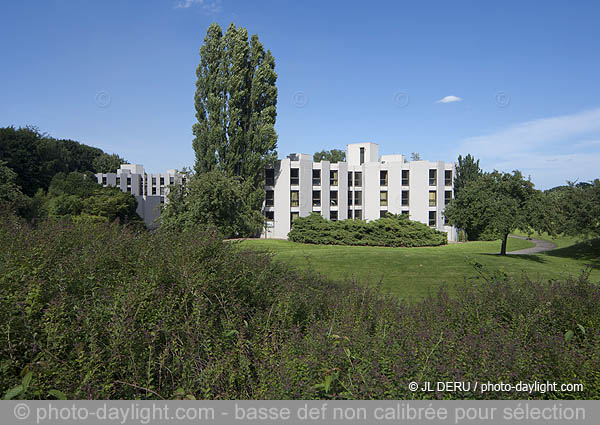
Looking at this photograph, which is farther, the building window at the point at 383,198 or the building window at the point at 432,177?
the building window at the point at 383,198

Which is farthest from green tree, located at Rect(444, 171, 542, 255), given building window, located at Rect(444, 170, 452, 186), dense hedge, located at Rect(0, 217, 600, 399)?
building window, located at Rect(444, 170, 452, 186)

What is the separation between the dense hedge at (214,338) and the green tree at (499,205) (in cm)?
1685

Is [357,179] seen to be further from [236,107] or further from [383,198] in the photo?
[236,107]

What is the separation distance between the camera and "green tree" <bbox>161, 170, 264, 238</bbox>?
19.4m

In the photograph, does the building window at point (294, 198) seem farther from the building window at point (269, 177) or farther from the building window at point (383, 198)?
the building window at point (383, 198)

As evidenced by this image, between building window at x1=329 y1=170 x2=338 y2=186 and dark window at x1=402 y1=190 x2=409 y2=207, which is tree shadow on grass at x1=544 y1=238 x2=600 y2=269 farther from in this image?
building window at x1=329 y1=170 x2=338 y2=186

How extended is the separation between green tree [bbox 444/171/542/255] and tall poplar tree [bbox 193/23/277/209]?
21252 mm

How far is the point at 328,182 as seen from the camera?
1821 inches

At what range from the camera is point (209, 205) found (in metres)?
19.6

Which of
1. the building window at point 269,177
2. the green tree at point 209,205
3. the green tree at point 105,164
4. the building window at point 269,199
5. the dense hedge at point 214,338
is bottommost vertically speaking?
the dense hedge at point 214,338

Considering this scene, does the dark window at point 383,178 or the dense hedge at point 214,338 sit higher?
the dark window at point 383,178

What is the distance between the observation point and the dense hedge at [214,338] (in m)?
3.69

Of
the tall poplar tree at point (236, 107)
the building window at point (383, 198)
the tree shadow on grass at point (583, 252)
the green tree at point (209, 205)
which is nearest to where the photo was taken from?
the green tree at point (209, 205)

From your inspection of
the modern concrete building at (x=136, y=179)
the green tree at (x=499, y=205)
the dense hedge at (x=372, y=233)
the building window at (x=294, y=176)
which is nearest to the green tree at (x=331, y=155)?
the modern concrete building at (x=136, y=179)
